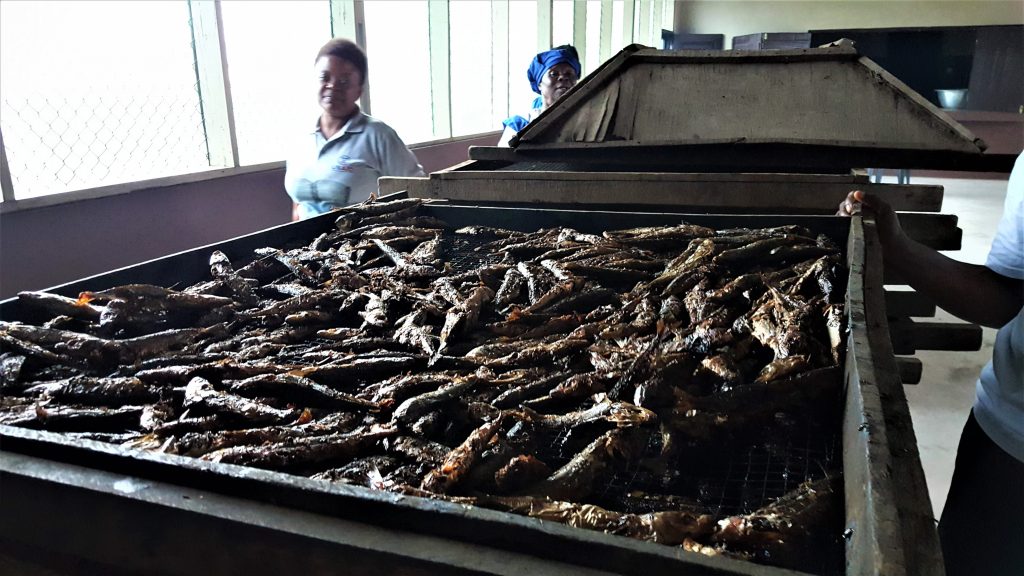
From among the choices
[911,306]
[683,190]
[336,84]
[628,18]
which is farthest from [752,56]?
[628,18]

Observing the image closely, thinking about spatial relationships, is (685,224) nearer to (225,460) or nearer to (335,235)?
(335,235)

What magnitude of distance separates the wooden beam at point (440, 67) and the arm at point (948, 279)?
7.58 metres

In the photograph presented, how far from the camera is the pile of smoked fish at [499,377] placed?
1.38 meters

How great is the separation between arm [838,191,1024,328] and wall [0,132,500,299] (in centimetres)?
454

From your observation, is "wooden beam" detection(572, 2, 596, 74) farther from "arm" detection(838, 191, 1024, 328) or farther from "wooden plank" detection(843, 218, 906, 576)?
"wooden plank" detection(843, 218, 906, 576)

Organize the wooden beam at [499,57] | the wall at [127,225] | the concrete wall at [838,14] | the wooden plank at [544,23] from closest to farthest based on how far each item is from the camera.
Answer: the wall at [127,225]
the wooden beam at [499,57]
the wooden plank at [544,23]
the concrete wall at [838,14]

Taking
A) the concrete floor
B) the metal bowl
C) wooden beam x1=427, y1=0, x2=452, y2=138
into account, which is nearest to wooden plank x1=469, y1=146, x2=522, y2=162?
the concrete floor

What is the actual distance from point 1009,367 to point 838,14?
62.0 feet

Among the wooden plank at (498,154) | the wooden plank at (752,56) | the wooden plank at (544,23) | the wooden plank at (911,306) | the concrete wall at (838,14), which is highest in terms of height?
the concrete wall at (838,14)

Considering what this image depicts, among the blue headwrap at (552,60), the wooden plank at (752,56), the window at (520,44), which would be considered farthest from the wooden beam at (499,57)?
the wooden plank at (752,56)

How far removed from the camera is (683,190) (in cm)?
370

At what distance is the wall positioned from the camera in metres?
4.05

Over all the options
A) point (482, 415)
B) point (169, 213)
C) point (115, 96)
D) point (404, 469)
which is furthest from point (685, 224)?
point (115, 96)

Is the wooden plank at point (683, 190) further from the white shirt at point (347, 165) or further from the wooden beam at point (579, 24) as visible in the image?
the wooden beam at point (579, 24)
